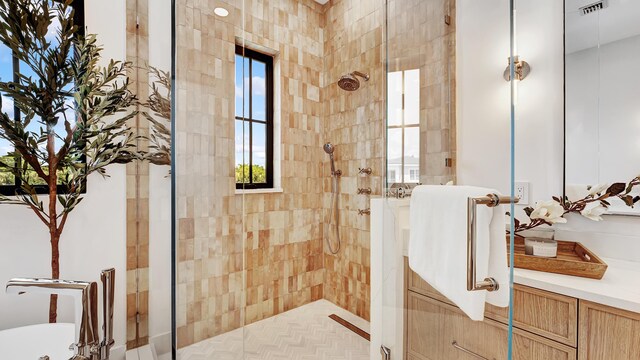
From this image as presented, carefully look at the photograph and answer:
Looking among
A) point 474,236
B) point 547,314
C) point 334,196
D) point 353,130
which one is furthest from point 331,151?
point 474,236

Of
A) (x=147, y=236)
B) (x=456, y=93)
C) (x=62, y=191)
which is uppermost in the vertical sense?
(x=456, y=93)

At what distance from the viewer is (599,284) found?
975 millimetres

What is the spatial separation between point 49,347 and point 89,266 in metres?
0.49

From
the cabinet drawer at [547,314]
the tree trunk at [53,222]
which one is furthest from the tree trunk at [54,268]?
the cabinet drawer at [547,314]

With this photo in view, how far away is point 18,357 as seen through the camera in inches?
44.8

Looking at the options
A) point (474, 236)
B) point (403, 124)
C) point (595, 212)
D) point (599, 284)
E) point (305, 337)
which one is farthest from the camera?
point (305, 337)

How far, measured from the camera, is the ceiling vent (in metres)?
1.29

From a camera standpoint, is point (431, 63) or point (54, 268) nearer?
point (431, 63)

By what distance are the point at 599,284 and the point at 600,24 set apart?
117cm

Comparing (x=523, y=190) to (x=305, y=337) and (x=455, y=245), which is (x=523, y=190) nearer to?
(x=455, y=245)

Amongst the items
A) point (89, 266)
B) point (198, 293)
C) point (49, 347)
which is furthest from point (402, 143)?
point (89, 266)

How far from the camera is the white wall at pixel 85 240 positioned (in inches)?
55.2

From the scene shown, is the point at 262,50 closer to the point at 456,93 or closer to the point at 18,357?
the point at 456,93

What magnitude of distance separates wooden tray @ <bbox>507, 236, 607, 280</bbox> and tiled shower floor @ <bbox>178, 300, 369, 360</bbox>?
1.16 m
